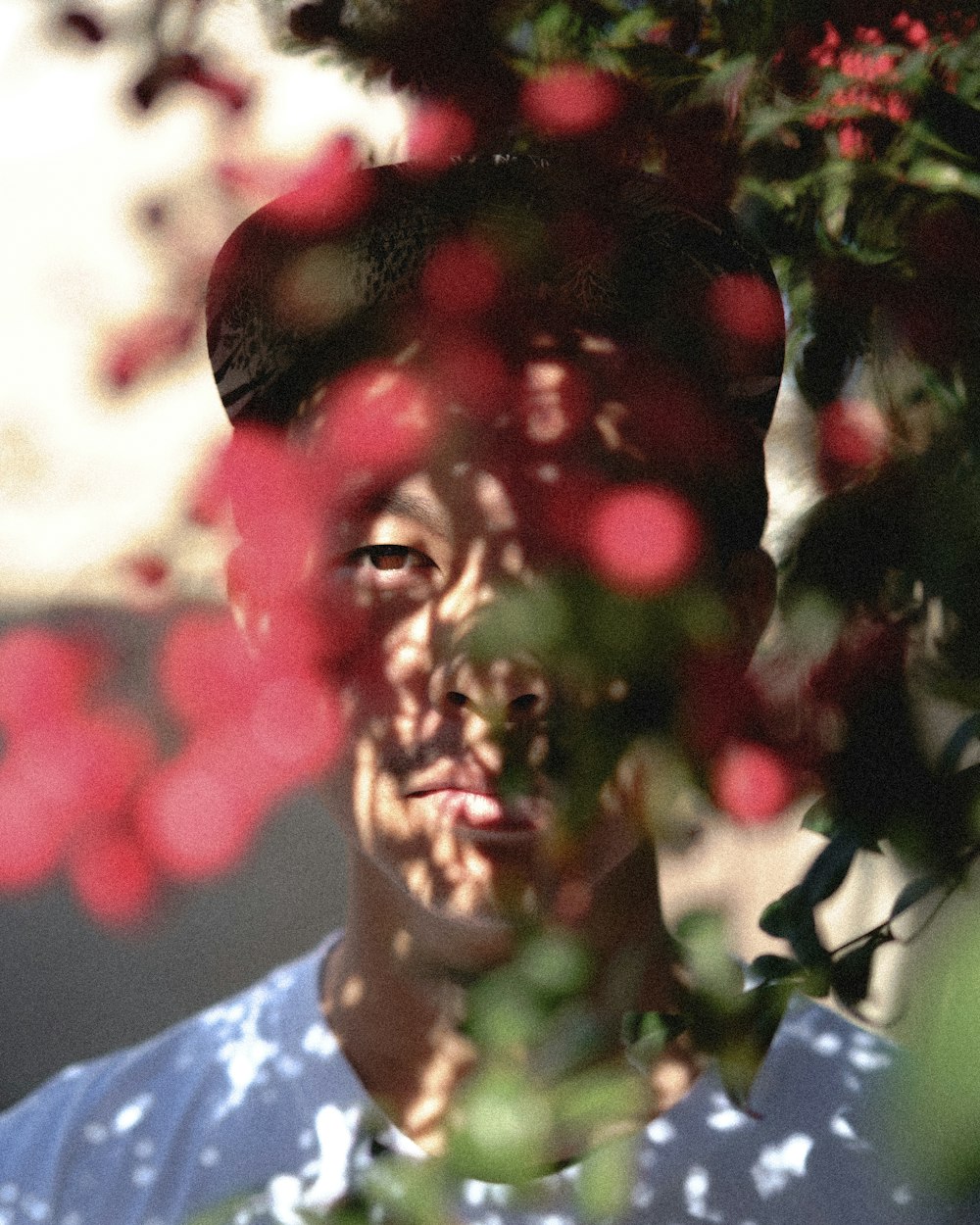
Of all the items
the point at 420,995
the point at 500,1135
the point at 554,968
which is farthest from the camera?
the point at 420,995

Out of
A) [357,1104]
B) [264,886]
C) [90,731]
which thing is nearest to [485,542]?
[357,1104]

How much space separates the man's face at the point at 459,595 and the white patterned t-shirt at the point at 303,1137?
23 centimetres

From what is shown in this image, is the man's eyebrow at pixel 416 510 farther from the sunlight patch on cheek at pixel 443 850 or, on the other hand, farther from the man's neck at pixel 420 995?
the man's neck at pixel 420 995

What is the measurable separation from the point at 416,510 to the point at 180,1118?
2.27ft

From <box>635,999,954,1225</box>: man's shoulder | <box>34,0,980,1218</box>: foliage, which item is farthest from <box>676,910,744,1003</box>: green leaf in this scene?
<box>635,999,954,1225</box>: man's shoulder

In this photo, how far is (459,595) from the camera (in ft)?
2.60

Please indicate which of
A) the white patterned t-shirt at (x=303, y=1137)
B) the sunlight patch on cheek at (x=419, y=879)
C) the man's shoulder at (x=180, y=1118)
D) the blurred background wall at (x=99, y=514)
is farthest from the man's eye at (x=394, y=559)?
the blurred background wall at (x=99, y=514)

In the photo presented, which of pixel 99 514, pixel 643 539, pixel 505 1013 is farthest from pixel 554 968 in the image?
pixel 99 514

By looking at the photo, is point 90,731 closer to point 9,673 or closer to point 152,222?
point 9,673

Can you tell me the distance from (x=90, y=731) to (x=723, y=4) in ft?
4.13

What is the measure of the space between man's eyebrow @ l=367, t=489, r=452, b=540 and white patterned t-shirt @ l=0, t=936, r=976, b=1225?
0.45 metres

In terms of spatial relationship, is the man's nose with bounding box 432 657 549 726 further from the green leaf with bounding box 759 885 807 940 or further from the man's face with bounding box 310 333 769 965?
the green leaf with bounding box 759 885 807 940

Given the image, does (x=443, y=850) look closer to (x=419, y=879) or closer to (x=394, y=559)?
(x=419, y=879)

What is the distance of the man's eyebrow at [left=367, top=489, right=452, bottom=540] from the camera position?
0.79m
